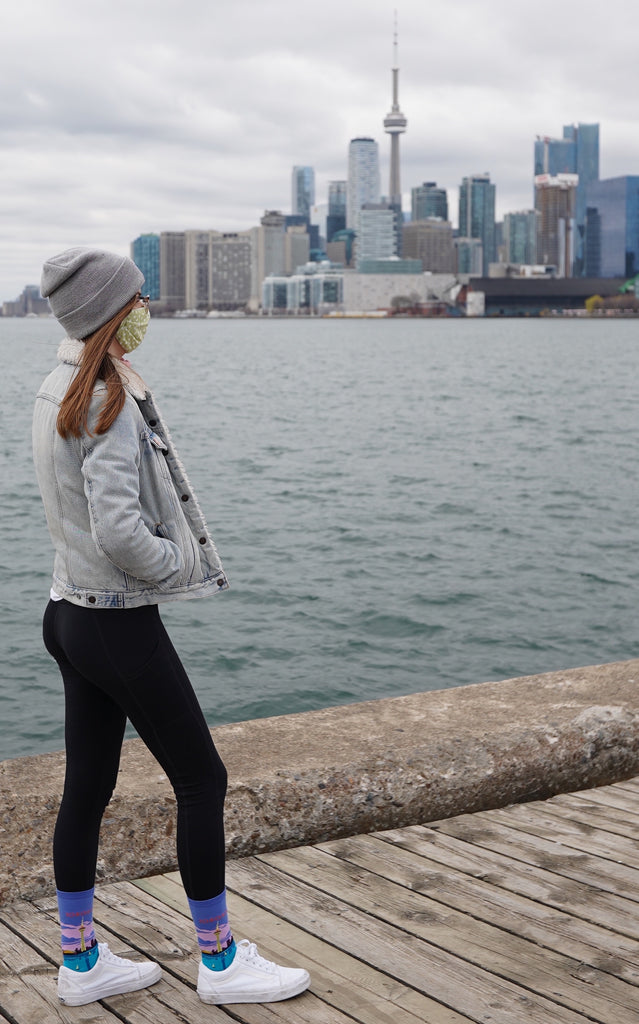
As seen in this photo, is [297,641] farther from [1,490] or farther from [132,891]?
[1,490]

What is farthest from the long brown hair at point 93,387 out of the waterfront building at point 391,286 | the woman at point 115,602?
the waterfront building at point 391,286

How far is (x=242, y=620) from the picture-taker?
1138 cm

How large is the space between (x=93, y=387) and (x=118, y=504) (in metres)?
0.24

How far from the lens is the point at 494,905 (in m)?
2.94

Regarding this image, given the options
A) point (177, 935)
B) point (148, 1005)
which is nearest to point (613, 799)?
point (177, 935)

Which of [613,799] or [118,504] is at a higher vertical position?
[118,504]

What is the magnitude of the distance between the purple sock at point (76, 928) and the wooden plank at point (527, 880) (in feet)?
3.40

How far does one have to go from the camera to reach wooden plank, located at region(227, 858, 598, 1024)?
2457 mm

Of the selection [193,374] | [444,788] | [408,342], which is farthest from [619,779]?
[408,342]

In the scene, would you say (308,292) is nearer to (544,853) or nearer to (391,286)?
(391,286)

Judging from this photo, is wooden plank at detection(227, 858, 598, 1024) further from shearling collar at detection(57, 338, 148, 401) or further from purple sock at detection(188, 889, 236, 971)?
shearling collar at detection(57, 338, 148, 401)

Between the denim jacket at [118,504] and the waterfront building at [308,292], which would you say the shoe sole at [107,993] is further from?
the waterfront building at [308,292]

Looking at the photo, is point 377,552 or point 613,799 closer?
point 613,799

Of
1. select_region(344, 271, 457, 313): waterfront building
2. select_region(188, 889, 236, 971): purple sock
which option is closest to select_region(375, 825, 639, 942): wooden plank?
select_region(188, 889, 236, 971): purple sock
